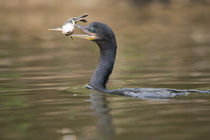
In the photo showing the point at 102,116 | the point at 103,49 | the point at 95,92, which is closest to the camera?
the point at 102,116

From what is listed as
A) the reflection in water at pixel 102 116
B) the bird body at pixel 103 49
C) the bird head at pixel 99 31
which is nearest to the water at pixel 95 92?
the reflection in water at pixel 102 116

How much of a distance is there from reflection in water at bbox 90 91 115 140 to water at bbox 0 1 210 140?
0.4 inches

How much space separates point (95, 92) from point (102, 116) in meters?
1.94

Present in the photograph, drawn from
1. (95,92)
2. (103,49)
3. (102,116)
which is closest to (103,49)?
(103,49)

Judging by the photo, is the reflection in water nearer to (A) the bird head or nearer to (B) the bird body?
(B) the bird body

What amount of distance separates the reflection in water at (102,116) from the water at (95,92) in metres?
0.01

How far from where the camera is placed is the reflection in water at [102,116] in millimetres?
6258

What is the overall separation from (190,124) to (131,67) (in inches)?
265

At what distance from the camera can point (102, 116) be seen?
7270 mm

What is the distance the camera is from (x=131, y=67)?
1327 cm

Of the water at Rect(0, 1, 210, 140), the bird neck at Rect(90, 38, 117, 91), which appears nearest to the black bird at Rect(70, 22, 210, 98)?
the bird neck at Rect(90, 38, 117, 91)

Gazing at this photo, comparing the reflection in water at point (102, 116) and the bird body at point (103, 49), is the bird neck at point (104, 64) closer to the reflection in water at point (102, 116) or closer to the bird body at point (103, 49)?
the bird body at point (103, 49)

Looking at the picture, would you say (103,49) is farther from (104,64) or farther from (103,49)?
(104,64)

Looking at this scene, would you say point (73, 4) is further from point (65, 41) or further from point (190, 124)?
point (190, 124)
